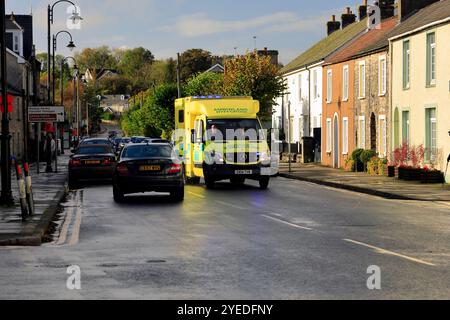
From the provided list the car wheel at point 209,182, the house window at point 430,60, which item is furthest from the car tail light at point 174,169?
the house window at point 430,60

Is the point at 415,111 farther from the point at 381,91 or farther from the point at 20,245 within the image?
the point at 20,245

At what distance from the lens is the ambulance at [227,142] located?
28.3 meters

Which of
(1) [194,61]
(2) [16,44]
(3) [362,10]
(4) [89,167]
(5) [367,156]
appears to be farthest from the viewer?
(1) [194,61]

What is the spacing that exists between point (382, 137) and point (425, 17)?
6.81 metres

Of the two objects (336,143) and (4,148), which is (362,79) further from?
(4,148)

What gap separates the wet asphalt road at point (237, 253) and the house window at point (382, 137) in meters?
18.0

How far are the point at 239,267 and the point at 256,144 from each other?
17657mm

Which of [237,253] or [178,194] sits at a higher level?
[178,194]

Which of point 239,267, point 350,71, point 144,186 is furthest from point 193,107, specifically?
point 239,267

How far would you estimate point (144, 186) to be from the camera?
74.2 feet

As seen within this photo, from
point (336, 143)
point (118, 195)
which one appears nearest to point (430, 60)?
point (118, 195)

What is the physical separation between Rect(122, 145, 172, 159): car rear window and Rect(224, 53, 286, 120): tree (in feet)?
116

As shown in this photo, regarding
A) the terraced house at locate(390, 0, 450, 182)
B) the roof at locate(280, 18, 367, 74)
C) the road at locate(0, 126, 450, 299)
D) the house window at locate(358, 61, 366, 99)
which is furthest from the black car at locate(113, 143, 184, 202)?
the roof at locate(280, 18, 367, 74)

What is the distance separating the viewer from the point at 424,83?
33.7 meters
